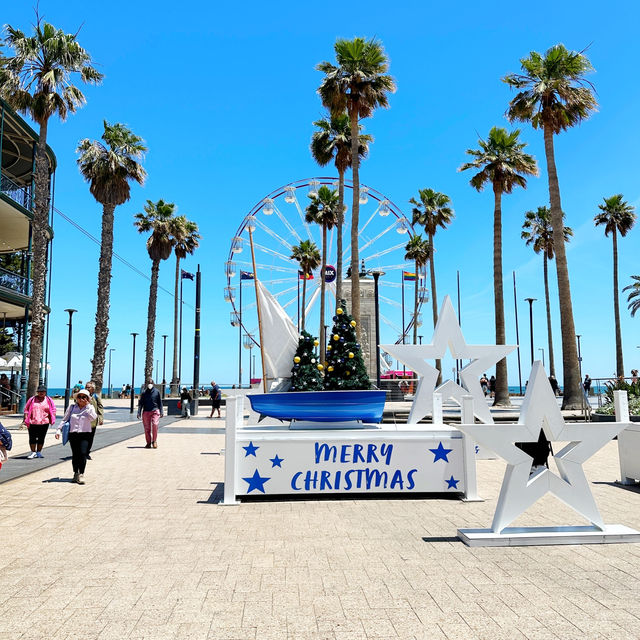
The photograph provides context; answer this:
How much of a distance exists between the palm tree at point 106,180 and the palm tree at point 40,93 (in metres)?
3.97

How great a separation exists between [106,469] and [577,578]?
32.8 ft

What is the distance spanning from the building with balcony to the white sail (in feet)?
62.6

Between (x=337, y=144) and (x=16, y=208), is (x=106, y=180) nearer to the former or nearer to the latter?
(x=16, y=208)

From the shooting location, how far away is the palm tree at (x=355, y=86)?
91.8 feet

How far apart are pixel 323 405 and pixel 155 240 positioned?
37.9 m

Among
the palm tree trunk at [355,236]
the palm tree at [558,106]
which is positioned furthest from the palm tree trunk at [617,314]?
the palm tree trunk at [355,236]

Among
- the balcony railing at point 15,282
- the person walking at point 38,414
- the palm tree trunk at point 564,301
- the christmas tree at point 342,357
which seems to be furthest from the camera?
the balcony railing at point 15,282

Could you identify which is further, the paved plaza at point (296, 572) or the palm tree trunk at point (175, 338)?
the palm tree trunk at point (175, 338)

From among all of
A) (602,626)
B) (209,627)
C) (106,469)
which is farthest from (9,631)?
(106,469)

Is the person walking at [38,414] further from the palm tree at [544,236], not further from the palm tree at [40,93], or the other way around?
the palm tree at [544,236]

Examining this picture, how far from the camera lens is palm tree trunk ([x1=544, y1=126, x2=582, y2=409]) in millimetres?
26531

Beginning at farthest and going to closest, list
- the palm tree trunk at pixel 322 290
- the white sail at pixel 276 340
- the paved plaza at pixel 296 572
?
the palm tree trunk at pixel 322 290, the white sail at pixel 276 340, the paved plaza at pixel 296 572

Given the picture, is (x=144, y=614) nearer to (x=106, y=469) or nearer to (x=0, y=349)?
(x=106, y=469)

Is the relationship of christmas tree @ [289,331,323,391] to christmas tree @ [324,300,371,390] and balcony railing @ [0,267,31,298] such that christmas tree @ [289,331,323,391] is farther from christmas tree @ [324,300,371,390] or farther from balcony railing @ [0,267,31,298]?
balcony railing @ [0,267,31,298]
